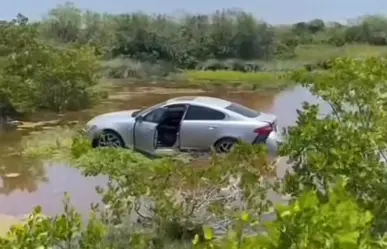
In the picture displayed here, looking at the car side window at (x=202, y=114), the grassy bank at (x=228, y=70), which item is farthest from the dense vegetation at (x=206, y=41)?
the car side window at (x=202, y=114)

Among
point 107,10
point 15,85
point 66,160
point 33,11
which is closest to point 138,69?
point 107,10

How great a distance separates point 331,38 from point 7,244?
20.5 meters

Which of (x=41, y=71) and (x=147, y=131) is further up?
(x=41, y=71)

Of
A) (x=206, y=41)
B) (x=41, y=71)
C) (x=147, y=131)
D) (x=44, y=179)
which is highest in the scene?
(x=206, y=41)

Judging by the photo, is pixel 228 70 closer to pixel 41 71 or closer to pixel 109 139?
pixel 41 71

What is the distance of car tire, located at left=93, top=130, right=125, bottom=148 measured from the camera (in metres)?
9.65

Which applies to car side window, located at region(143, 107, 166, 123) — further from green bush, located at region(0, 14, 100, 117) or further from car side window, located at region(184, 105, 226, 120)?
green bush, located at region(0, 14, 100, 117)

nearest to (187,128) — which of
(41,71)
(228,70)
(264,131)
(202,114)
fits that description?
(202,114)

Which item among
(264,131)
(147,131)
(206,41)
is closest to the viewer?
(264,131)

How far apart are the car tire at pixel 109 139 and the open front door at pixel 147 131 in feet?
0.83

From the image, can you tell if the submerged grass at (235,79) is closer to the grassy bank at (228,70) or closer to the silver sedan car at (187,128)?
the grassy bank at (228,70)

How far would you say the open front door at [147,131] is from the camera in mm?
9430

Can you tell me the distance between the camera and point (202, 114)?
31.7 feet

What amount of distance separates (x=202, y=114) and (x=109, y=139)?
1352 mm
